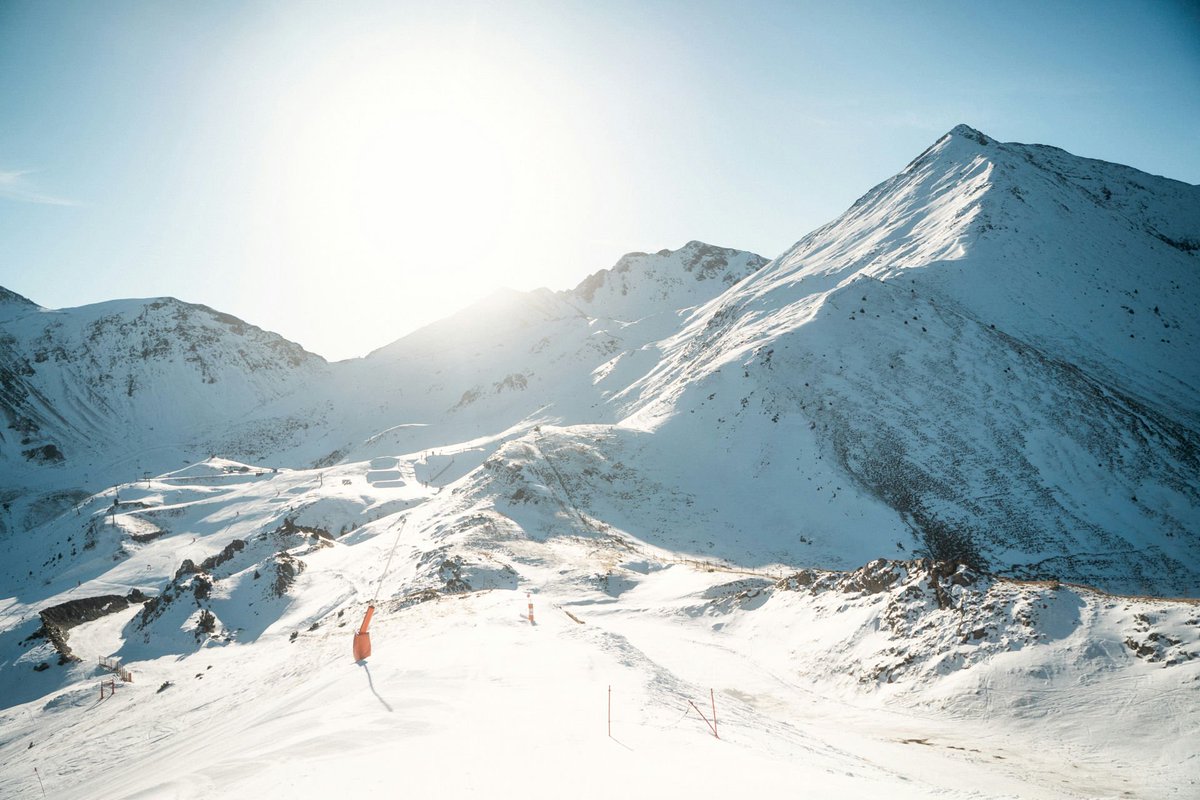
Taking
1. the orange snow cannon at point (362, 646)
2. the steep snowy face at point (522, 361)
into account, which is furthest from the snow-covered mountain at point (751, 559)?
the steep snowy face at point (522, 361)

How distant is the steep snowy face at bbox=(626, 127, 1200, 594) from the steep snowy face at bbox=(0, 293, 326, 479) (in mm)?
118552

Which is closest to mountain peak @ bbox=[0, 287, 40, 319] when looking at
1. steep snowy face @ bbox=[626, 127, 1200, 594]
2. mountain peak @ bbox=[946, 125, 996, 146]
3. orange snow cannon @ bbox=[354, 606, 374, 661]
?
steep snowy face @ bbox=[626, 127, 1200, 594]

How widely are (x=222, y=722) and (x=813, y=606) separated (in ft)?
65.7

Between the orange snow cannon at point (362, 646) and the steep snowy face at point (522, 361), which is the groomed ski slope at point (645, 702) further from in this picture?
the steep snowy face at point (522, 361)

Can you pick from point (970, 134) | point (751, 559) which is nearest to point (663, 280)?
point (970, 134)

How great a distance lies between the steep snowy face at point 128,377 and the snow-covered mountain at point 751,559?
49.0 feet

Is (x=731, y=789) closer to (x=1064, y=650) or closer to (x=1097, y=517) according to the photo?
(x=1064, y=650)

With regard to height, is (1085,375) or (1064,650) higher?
(1085,375)

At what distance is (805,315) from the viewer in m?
58.5

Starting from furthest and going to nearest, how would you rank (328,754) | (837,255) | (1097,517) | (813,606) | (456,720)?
(837,255)
(1097,517)
(813,606)
(456,720)
(328,754)

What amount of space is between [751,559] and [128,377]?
178214mm

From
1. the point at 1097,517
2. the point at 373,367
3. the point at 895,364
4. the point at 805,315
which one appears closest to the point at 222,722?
the point at 1097,517

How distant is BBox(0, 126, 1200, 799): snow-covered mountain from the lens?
10.3 metres

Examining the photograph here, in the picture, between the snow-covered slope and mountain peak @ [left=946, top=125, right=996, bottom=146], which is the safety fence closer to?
the snow-covered slope
